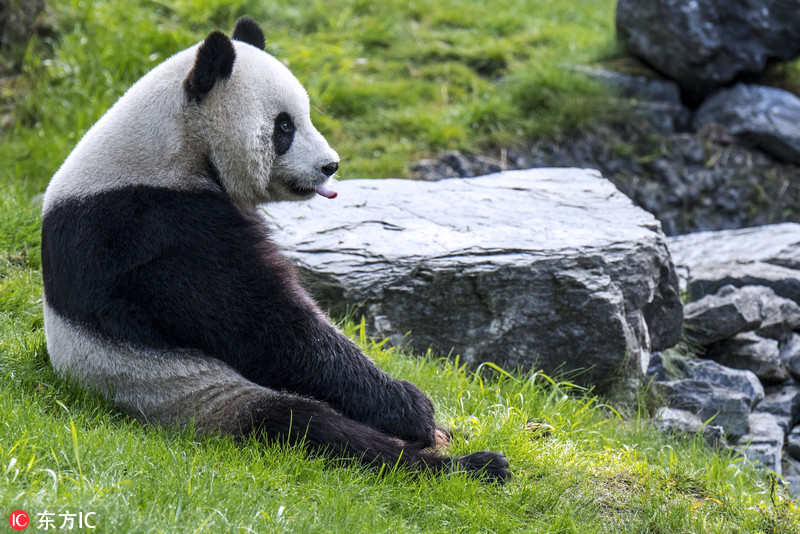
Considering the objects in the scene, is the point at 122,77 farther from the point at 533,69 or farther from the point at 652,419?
the point at 652,419

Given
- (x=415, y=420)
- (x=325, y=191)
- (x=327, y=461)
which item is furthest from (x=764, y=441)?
(x=325, y=191)

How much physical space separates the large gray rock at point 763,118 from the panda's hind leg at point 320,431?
289 inches

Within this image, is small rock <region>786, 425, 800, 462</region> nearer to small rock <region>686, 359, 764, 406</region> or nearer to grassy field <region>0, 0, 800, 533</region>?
small rock <region>686, 359, 764, 406</region>

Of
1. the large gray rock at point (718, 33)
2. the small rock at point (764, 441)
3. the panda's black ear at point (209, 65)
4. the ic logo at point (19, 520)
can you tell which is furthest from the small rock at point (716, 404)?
the large gray rock at point (718, 33)

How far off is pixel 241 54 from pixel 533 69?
21.8ft

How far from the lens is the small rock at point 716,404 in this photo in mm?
5629

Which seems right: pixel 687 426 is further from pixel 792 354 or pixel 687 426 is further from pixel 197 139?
pixel 197 139

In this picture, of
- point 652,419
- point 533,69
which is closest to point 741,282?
point 652,419

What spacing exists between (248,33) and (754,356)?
4614 millimetres

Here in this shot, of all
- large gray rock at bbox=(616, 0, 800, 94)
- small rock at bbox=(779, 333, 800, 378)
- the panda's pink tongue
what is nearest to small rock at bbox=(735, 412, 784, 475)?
small rock at bbox=(779, 333, 800, 378)

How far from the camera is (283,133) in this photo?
12.6 feet

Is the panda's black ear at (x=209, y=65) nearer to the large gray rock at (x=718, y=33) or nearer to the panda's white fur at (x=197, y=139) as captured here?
the panda's white fur at (x=197, y=139)

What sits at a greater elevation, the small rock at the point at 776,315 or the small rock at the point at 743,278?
the small rock at the point at 743,278

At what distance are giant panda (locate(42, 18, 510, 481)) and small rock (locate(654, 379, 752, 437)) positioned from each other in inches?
93.8
